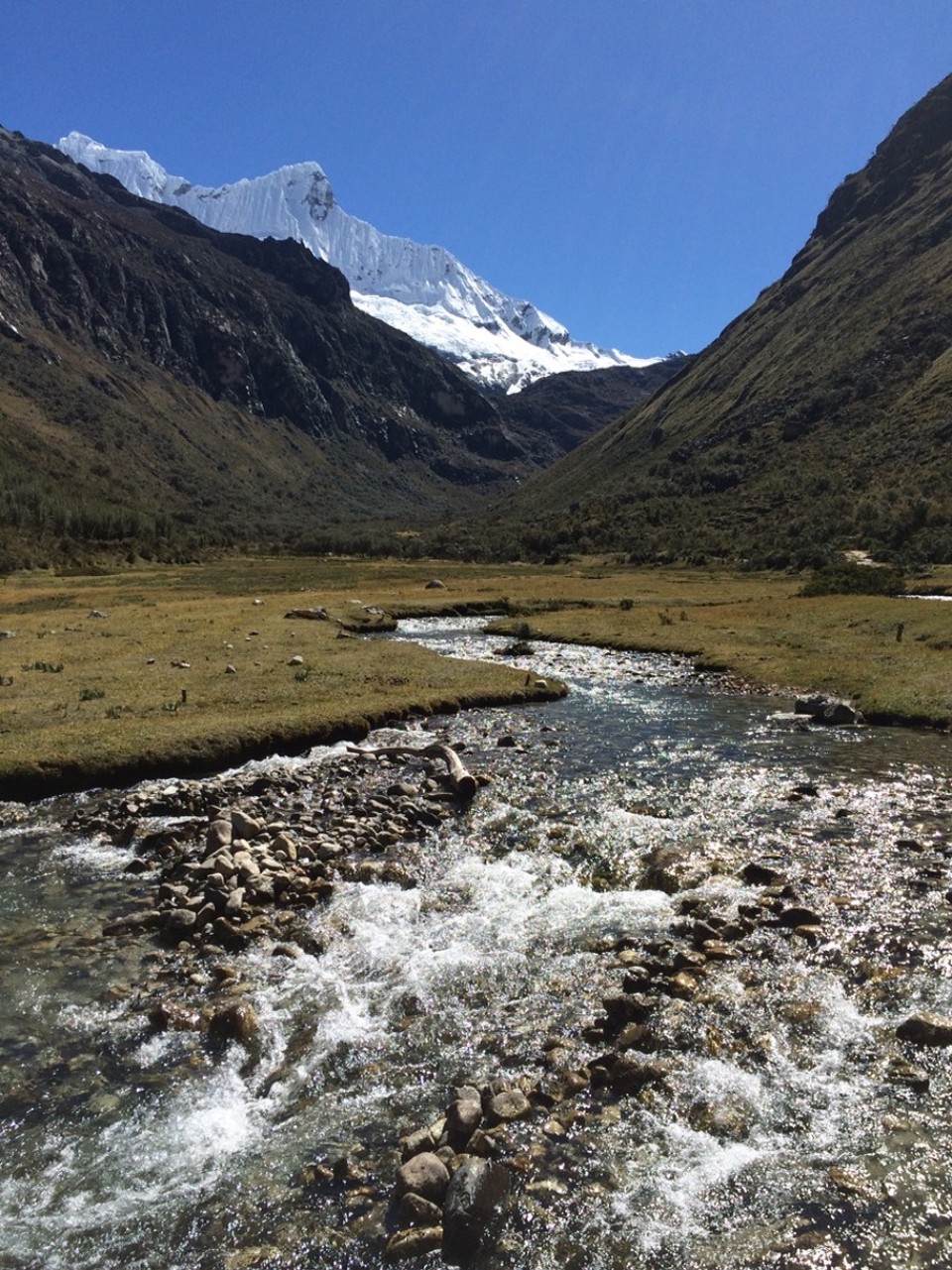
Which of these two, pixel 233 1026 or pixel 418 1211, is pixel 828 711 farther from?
pixel 418 1211

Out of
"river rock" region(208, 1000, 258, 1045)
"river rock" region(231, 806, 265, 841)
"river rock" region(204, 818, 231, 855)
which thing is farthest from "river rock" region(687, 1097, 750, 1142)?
"river rock" region(231, 806, 265, 841)

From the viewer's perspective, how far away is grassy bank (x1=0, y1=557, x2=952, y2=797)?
24.7 meters

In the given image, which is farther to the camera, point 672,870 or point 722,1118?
point 672,870

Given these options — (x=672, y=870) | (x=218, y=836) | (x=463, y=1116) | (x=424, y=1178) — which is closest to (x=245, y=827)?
(x=218, y=836)

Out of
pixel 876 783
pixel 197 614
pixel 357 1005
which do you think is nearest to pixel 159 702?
pixel 357 1005

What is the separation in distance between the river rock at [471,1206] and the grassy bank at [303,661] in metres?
17.7

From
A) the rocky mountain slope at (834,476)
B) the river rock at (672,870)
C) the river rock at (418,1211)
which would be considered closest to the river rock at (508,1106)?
the river rock at (418,1211)

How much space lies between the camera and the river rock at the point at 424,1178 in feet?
26.5

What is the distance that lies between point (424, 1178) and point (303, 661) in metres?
32.4

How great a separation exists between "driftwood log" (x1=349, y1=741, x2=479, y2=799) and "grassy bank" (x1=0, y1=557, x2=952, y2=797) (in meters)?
2.70

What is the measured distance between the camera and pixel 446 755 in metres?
24.8

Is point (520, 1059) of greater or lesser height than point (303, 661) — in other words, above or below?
below

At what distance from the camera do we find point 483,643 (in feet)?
175

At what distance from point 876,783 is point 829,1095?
14711 mm
